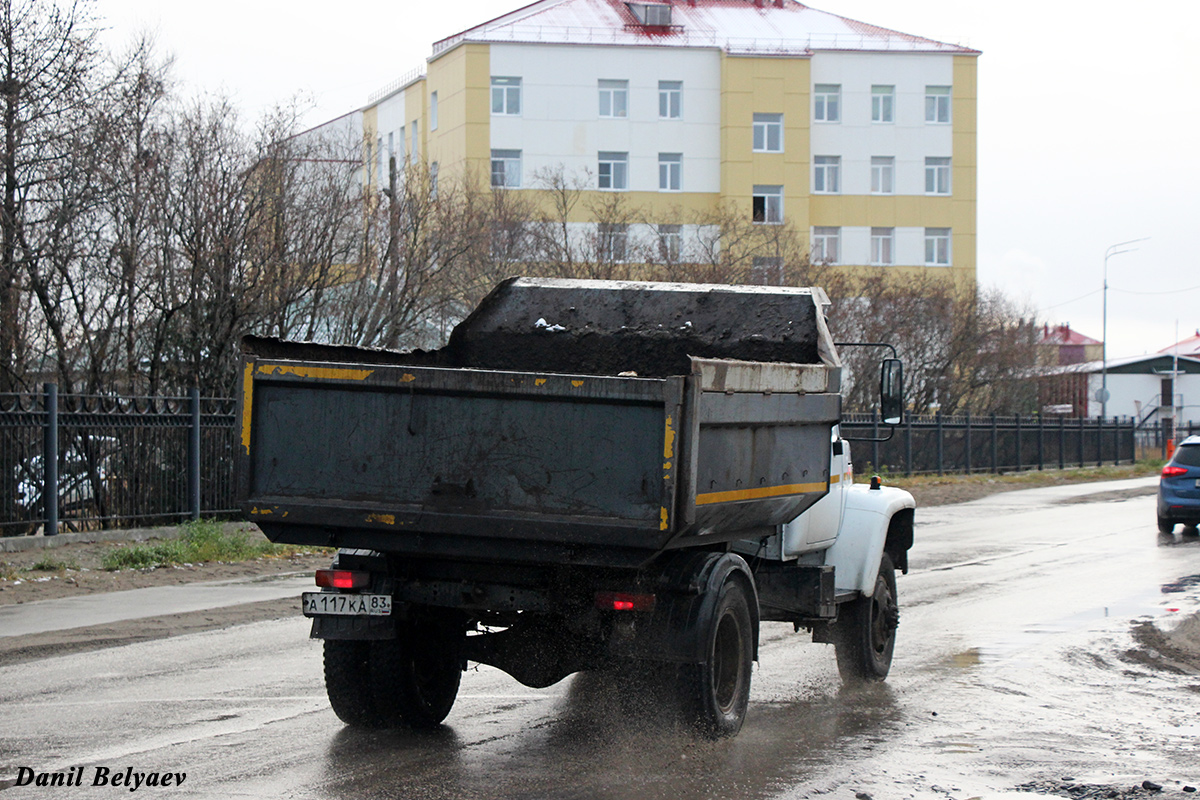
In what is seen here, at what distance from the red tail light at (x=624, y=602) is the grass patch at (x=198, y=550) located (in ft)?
34.3

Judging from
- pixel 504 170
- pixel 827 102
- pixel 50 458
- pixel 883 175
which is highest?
pixel 827 102

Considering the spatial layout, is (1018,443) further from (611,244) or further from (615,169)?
(615,169)

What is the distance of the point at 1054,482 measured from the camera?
41281mm

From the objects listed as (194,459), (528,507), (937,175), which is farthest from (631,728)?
(937,175)

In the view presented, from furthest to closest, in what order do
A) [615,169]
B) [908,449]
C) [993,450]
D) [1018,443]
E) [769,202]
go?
[769,202] → [615,169] → [1018,443] → [993,450] → [908,449]

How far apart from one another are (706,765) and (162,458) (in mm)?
13502

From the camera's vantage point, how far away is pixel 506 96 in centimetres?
5819

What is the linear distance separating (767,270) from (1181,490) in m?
18.0

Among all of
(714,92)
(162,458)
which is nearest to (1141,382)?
(714,92)

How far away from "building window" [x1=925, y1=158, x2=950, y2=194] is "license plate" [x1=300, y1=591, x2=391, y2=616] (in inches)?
2397

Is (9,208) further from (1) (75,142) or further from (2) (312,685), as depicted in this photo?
(2) (312,685)

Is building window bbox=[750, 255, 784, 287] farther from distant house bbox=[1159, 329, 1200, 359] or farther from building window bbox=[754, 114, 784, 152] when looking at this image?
distant house bbox=[1159, 329, 1200, 359]

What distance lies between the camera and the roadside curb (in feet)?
52.5

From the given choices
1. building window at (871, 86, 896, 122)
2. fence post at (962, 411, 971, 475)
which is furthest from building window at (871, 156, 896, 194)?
fence post at (962, 411, 971, 475)
